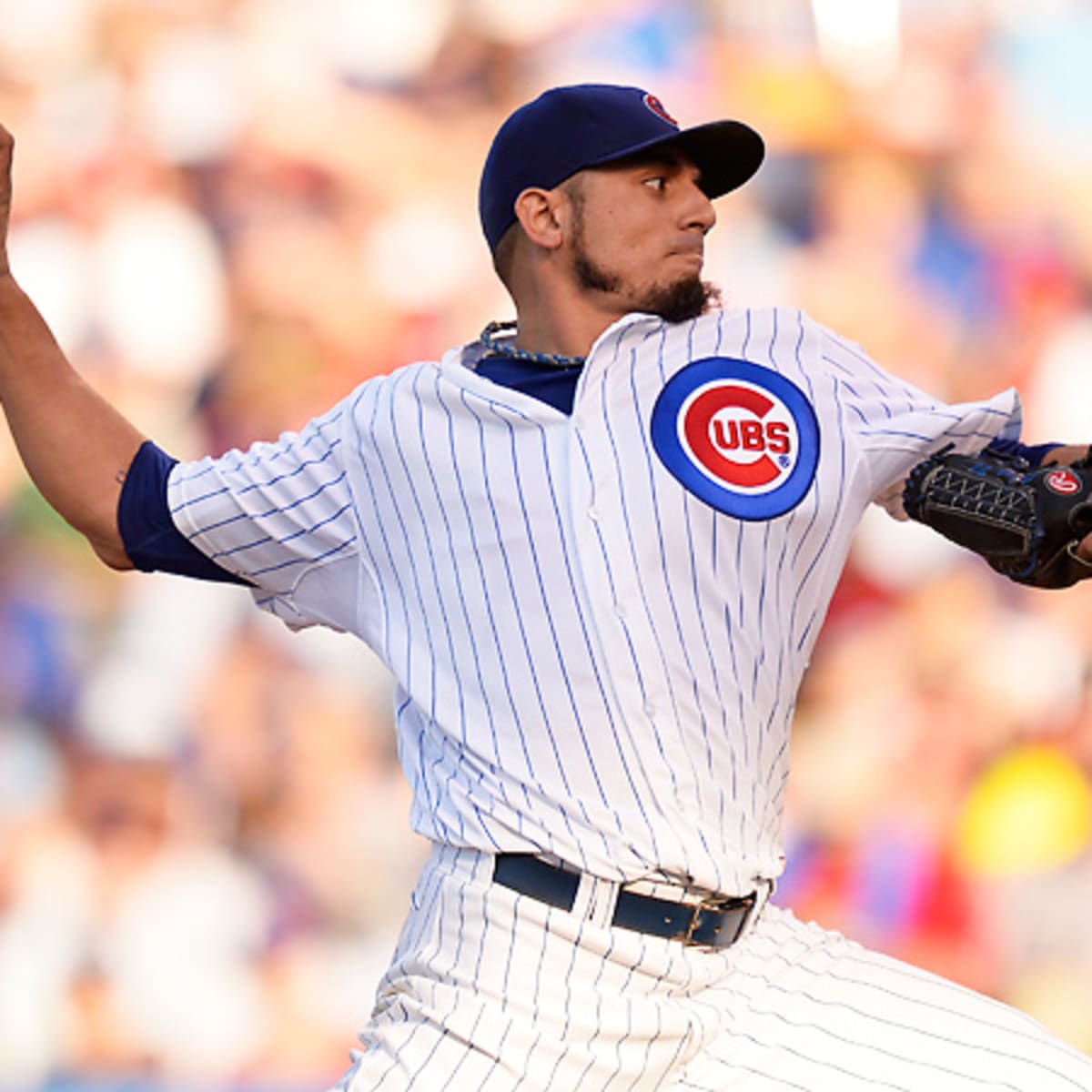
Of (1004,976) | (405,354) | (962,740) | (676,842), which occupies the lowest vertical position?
(676,842)

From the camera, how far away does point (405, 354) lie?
346 centimetres

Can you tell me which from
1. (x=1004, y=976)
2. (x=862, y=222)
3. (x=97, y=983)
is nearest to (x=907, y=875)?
(x=1004, y=976)

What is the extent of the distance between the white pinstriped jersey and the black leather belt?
0.02 metres

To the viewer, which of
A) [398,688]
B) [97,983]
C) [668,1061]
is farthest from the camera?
[97,983]

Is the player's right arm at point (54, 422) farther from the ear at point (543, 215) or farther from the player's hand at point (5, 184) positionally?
the ear at point (543, 215)

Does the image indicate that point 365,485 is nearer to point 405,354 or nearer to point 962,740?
point 405,354

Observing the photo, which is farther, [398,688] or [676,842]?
[398,688]

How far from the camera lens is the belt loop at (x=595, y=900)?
1686mm

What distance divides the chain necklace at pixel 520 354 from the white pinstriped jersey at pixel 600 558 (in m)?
0.06

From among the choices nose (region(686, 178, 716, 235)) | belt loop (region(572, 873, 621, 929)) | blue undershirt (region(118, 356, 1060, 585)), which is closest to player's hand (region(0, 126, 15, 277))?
blue undershirt (region(118, 356, 1060, 585))

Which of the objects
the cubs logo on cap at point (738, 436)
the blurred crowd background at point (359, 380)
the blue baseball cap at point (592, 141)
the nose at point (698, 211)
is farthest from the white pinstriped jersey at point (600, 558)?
the blurred crowd background at point (359, 380)

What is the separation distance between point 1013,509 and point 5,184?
3.73ft

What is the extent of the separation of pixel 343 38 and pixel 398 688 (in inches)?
79.9

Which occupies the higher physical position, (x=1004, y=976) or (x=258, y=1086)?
Answer: (x=1004, y=976)
